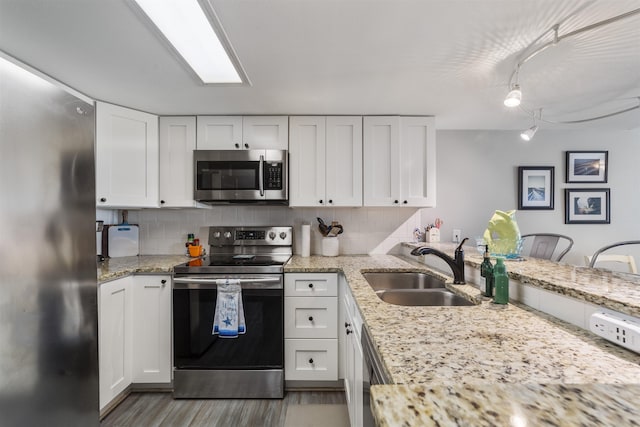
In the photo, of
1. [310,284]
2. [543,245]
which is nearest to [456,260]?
[310,284]

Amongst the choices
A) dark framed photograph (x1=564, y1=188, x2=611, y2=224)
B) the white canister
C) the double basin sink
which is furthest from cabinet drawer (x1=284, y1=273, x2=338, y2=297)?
dark framed photograph (x1=564, y1=188, x2=611, y2=224)

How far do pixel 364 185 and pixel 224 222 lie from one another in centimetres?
137

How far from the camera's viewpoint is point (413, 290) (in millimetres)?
1475

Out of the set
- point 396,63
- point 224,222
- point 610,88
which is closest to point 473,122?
point 610,88

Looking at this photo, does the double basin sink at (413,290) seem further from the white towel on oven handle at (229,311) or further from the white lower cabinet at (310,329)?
the white towel on oven handle at (229,311)

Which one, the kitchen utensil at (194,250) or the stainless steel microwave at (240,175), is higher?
the stainless steel microwave at (240,175)

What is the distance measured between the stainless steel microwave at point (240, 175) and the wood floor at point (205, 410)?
1488mm

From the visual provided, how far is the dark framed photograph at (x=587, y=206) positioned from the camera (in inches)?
121

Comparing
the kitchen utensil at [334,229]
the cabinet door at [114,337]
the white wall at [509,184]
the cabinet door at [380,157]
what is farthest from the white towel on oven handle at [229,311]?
the white wall at [509,184]

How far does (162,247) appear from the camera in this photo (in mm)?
2748

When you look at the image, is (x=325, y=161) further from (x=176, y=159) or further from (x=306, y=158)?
(x=176, y=159)

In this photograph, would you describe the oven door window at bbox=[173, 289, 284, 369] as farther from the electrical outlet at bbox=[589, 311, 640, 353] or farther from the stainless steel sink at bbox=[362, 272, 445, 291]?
the electrical outlet at bbox=[589, 311, 640, 353]

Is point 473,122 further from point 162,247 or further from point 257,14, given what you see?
point 162,247

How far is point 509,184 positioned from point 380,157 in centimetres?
162
